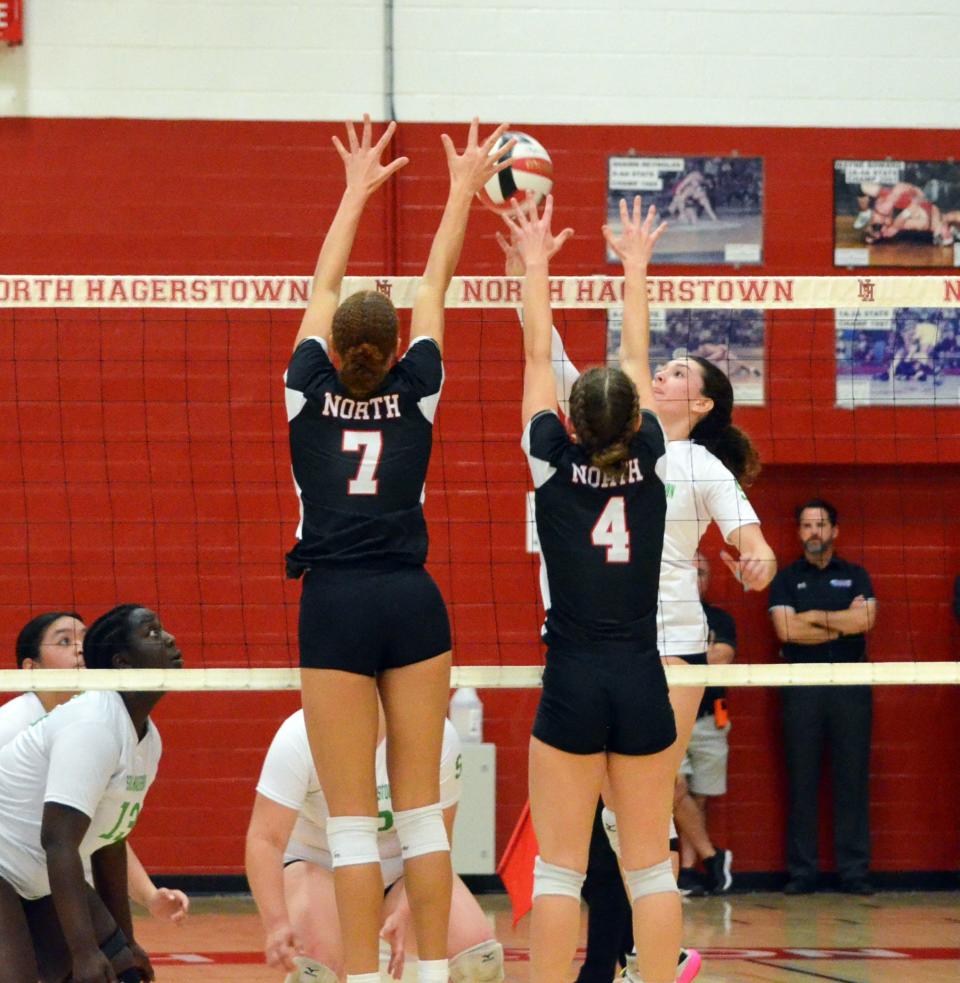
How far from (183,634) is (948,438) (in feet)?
15.4

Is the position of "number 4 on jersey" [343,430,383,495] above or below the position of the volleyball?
below

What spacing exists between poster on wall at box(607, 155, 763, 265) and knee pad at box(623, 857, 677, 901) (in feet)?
17.8

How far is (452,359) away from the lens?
375 inches

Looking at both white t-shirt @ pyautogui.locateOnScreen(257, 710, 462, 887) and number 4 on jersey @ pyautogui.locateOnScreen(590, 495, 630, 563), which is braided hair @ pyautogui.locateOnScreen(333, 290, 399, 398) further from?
white t-shirt @ pyautogui.locateOnScreen(257, 710, 462, 887)

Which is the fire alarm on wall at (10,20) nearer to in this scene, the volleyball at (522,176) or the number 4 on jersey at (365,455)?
the volleyball at (522,176)

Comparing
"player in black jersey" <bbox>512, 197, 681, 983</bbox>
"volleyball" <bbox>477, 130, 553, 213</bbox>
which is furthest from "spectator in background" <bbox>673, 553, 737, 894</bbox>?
"player in black jersey" <bbox>512, 197, 681, 983</bbox>

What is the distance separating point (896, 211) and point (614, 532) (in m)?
5.76

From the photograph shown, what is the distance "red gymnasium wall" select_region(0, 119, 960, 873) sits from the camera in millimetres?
9445

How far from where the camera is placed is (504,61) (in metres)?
9.59

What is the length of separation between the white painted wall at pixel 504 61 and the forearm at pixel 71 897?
5.70 meters

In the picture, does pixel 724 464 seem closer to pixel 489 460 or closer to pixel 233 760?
pixel 489 460

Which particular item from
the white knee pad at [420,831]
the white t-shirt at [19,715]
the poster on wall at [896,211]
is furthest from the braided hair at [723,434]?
the poster on wall at [896,211]

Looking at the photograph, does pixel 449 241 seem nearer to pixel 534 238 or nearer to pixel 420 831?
pixel 534 238

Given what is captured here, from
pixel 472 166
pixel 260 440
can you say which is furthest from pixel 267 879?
Result: pixel 260 440
